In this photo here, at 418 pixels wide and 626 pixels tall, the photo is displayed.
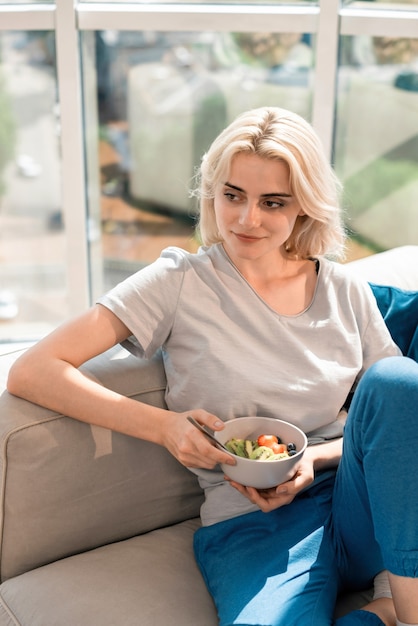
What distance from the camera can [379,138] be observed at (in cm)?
295

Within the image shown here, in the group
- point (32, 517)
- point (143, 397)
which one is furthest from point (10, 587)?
point (143, 397)

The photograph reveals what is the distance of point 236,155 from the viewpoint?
158 centimetres

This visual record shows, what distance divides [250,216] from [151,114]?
1.44 metres

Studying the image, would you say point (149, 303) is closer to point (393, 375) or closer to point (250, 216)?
point (250, 216)

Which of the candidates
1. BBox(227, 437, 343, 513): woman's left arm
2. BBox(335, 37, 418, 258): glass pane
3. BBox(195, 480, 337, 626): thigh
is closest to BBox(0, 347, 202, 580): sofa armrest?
BBox(195, 480, 337, 626): thigh

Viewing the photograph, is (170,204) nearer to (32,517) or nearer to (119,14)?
(119,14)

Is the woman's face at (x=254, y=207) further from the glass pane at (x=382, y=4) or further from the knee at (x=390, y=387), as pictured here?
the glass pane at (x=382, y=4)

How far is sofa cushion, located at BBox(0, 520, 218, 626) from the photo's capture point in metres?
1.40

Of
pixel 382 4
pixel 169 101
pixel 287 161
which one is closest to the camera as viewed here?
pixel 287 161

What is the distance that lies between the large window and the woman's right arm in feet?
4.58

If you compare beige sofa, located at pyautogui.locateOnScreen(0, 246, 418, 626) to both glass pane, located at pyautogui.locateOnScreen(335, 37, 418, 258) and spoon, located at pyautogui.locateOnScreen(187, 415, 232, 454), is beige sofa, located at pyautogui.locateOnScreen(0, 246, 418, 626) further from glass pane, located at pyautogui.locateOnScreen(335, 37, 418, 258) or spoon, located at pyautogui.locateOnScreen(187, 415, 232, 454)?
glass pane, located at pyautogui.locateOnScreen(335, 37, 418, 258)

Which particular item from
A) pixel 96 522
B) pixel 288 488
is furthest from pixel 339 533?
pixel 96 522

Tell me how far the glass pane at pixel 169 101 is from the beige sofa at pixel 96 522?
54.2 inches

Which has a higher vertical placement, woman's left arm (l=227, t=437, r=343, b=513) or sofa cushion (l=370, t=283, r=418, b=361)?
sofa cushion (l=370, t=283, r=418, b=361)
